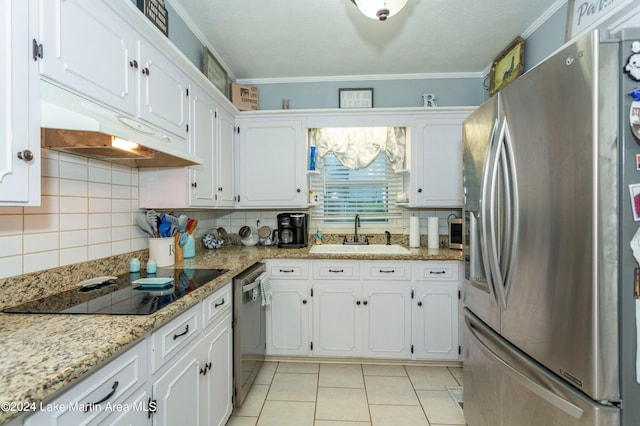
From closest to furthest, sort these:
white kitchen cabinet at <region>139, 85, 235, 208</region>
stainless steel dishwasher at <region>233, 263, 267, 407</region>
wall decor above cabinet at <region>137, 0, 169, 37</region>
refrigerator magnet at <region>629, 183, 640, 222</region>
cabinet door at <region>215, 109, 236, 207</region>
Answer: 1. refrigerator magnet at <region>629, 183, 640, 222</region>
2. wall decor above cabinet at <region>137, 0, 169, 37</region>
3. stainless steel dishwasher at <region>233, 263, 267, 407</region>
4. white kitchen cabinet at <region>139, 85, 235, 208</region>
5. cabinet door at <region>215, 109, 236, 207</region>

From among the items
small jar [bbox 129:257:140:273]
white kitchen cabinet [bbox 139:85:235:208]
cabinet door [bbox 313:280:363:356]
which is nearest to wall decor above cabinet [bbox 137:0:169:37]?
white kitchen cabinet [bbox 139:85:235:208]

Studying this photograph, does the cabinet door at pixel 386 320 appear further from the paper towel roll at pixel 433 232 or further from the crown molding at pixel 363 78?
the crown molding at pixel 363 78

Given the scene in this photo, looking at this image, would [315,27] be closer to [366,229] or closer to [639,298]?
[366,229]

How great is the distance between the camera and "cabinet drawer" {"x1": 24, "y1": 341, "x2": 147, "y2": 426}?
25.6 inches

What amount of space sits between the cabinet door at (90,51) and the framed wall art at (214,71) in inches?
37.6

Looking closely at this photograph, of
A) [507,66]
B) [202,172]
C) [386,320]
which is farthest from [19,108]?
[507,66]

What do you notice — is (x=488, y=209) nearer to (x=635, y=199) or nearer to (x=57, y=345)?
(x=635, y=199)

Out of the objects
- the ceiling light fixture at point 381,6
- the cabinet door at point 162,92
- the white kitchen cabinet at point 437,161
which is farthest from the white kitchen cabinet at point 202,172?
the white kitchen cabinet at point 437,161

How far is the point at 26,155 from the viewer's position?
0.84 meters

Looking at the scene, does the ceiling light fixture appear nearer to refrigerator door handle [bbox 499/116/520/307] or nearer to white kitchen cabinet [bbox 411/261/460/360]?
refrigerator door handle [bbox 499/116/520/307]

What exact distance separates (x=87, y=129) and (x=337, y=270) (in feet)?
6.09

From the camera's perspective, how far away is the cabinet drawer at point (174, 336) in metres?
1.01

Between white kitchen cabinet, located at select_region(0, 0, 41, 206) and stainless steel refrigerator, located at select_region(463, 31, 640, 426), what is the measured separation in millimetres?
1709

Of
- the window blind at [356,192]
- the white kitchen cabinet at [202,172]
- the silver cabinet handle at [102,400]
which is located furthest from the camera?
the window blind at [356,192]
